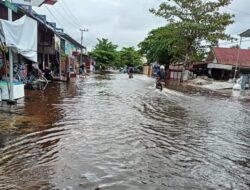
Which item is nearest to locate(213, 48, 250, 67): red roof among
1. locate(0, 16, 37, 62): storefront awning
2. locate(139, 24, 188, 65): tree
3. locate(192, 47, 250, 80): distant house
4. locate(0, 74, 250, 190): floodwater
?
locate(192, 47, 250, 80): distant house

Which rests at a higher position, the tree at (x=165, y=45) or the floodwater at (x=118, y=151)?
the tree at (x=165, y=45)

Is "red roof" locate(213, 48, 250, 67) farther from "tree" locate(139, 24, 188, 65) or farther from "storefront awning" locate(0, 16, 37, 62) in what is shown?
"storefront awning" locate(0, 16, 37, 62)

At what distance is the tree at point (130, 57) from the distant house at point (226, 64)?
5296cm

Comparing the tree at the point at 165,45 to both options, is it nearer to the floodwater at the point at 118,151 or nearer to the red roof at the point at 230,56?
the red roof at the point at 230,56

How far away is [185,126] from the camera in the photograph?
10461 millimetres

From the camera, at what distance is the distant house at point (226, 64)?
139 ft

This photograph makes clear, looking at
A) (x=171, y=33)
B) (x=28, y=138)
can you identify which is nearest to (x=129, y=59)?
(x=171, y=33)

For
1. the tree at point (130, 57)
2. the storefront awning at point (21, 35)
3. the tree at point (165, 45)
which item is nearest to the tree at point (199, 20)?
the tree at point (165, 45)

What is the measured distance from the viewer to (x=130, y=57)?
103 metres

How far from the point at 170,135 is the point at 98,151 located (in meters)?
2.69

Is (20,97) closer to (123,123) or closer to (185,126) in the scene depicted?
(123,123)

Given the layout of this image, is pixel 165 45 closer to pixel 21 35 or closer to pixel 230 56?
pixel 230 56

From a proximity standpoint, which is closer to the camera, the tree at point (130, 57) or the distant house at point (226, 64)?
the distant house at point (226, 64)

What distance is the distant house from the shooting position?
139 feet
